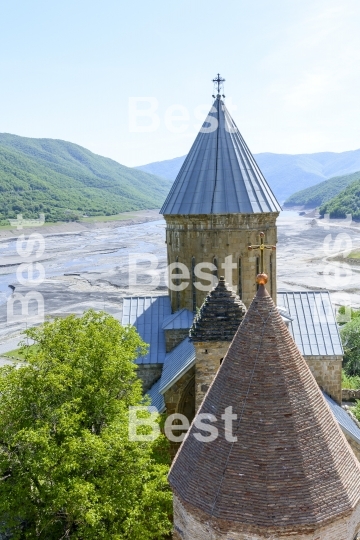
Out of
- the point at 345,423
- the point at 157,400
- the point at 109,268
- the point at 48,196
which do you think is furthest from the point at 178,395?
the point at 48,196

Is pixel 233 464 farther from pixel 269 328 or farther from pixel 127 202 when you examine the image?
pixel 127 202

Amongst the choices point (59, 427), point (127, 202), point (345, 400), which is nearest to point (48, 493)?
point (59, 427)

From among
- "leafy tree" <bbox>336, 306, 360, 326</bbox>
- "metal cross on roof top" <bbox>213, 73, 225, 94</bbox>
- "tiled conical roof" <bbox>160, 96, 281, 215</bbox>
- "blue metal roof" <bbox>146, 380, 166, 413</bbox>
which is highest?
"metal cross on roof top" <bbox>213, 73, 225, 94</bbox>

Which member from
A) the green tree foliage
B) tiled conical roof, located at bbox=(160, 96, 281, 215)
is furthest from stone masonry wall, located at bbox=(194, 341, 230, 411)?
tiled conical roof, located at bbox=(160, 96, 281, 215)

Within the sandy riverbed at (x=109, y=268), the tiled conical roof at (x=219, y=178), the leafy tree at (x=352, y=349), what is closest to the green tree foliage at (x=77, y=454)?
the tiled conical roof at (x=219, y=178)

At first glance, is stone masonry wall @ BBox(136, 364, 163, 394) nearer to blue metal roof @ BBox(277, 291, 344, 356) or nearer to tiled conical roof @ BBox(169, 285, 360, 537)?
blue metal roof @ BBox(277, 291, 344, 356)
